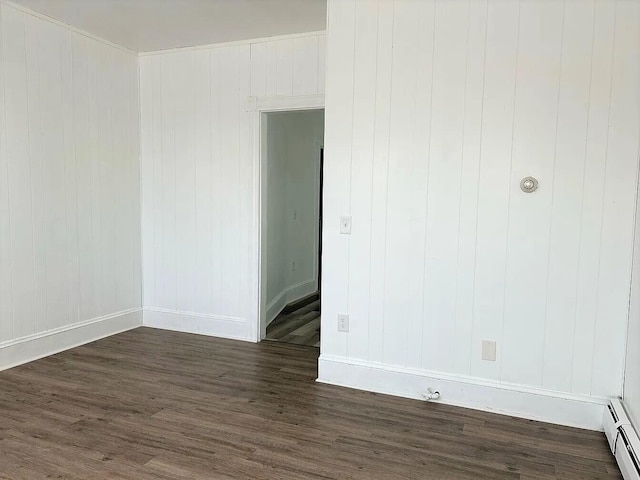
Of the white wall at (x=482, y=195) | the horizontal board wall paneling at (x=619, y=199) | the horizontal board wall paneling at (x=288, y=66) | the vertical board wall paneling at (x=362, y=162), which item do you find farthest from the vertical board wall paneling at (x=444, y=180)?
the horizontal board wall paneling at (x=288, y=66)

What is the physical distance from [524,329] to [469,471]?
95 centimetres

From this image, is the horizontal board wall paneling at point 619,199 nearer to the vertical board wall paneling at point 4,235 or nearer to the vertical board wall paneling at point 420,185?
the vertical board wall paneling at point 420,185

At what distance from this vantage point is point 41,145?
3.71m

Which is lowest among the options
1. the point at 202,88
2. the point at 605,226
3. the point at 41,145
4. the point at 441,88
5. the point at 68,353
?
the point at 68,353

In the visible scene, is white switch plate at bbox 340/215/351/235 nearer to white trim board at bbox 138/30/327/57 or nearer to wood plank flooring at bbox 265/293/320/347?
wood plank flooring at bbox 265/293/320/347

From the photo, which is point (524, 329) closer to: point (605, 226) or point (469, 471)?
point (605, 226)

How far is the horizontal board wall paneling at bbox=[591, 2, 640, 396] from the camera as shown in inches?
102

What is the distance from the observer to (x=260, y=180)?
426cm

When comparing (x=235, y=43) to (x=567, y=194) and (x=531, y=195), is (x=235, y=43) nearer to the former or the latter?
(x=531, y=195)

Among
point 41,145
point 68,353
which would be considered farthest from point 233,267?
point 41,145

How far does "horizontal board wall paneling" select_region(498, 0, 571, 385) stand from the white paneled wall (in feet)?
6.04

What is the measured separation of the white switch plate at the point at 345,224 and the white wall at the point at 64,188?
7.64ft

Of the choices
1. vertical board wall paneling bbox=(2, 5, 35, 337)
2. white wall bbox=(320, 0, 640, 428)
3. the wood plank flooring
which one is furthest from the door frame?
vertical board wall paneling bbox=(2, 5, 35, 337)

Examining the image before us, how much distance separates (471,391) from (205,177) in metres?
2.91
